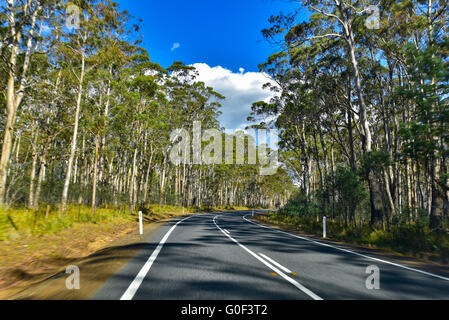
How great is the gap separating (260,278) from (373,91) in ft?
79.3

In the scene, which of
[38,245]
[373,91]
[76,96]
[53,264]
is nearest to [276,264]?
[53,264]

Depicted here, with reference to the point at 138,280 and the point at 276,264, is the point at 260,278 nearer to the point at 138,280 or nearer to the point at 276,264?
the point at 276,264

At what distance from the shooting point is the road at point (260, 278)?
4133mm

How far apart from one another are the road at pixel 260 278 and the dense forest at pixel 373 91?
269 inches

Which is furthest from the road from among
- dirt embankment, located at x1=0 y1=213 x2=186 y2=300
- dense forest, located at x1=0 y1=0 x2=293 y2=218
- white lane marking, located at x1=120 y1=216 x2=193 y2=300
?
dense forest, located at x1=0 y1=0 x2=293 y2=218

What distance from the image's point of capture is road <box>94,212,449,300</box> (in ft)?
13.6

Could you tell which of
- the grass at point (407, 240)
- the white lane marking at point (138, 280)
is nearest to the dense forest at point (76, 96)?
the white lane marking at point (138, 280)

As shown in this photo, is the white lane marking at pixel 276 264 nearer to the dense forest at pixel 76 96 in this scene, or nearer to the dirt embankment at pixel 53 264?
the dirt embankment at pixel 53 264

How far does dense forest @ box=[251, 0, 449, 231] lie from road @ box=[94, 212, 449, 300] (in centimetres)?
684

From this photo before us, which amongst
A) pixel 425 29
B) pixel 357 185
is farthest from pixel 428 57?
pixel 425 29

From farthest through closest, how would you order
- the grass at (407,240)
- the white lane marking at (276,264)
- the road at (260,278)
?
the grass at (407,240), the white lane marking at (276,264), the road at (260,278)

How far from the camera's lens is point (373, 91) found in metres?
23.7
